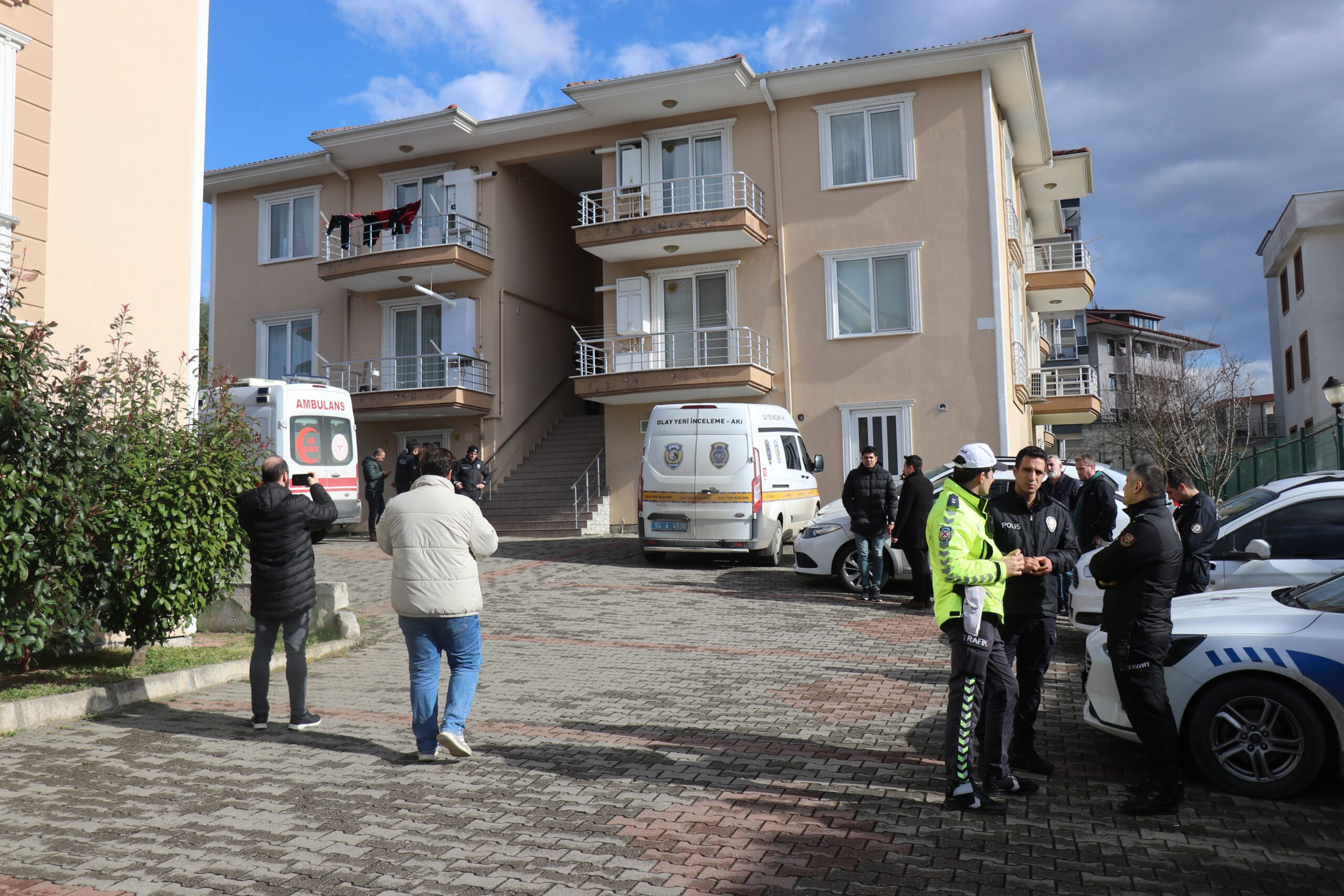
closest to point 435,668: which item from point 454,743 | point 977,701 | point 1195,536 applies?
point 454,743

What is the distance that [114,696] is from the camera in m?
7.28

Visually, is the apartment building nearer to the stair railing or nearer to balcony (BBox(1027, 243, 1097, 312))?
the stair railing

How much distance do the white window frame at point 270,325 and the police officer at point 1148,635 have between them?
24560 millimetres

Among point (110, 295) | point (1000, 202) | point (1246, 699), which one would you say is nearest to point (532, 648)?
point (110, 295)

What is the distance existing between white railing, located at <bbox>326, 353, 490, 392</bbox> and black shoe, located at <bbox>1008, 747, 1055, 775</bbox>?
63.1 feet

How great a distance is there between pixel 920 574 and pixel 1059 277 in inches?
656

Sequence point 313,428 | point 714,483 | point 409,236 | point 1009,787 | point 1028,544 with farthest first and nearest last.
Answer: point 409,236 < point 313,428 < point 714,483 < point 1028,544 < point 1009,787

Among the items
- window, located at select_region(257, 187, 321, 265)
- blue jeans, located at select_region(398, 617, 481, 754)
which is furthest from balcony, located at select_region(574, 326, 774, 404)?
blue jeans, located at select_region(398, 617, 481, 754)

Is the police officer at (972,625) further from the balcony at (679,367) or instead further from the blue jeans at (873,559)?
the balcony at (679,367)

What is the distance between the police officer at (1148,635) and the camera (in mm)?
5004

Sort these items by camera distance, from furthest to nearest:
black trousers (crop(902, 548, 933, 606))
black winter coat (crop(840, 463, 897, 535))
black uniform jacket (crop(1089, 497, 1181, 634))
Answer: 1. black winter coat (crop(840, 463, 897, 535))
2. black trousers (crop(902, 548, 933, 606))
3. black uniform jacket (crop(1089, 497, 1181, 634))

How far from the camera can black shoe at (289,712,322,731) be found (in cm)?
677

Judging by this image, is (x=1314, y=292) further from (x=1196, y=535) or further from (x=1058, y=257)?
(x=1196, y=535)

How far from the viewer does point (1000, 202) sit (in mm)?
21125
